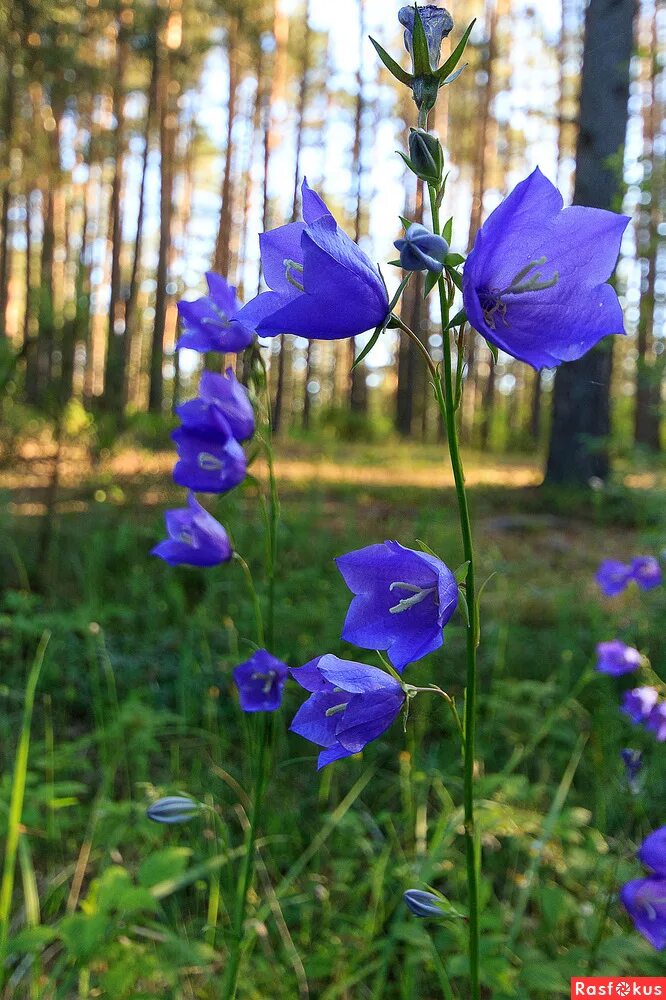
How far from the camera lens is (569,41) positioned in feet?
53.5

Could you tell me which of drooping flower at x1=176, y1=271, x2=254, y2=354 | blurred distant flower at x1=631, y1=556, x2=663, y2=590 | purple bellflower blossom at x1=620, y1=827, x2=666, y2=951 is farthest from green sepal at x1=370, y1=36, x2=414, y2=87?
blurred distant flower at x1=631, y1=556, x2=663, y2=590

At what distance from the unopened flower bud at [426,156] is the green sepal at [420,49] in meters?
0.08

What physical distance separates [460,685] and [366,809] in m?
0.85

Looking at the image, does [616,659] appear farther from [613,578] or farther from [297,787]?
[297,787]

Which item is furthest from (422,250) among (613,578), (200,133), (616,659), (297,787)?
(200,133)

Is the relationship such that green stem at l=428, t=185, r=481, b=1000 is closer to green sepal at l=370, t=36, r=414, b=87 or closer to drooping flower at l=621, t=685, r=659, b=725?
green sepal at l=370, t=36, r=414, b=87

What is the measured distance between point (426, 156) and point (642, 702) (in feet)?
4.91

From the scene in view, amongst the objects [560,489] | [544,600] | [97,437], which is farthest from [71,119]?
[544,600]

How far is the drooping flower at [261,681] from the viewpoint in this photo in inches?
47.3

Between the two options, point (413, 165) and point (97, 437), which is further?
point (97, 437)

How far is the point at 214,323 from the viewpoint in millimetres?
1335

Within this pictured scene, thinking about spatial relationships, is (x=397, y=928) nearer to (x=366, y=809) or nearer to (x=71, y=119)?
(x=366, y=809)

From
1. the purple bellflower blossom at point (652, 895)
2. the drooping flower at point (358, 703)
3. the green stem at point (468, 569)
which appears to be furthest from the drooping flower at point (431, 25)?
the purple bellflower blossom at point (652, 895)

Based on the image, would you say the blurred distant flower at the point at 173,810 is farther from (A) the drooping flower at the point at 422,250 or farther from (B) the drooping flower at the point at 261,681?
(A) the drooping flower at the point at 422,250
